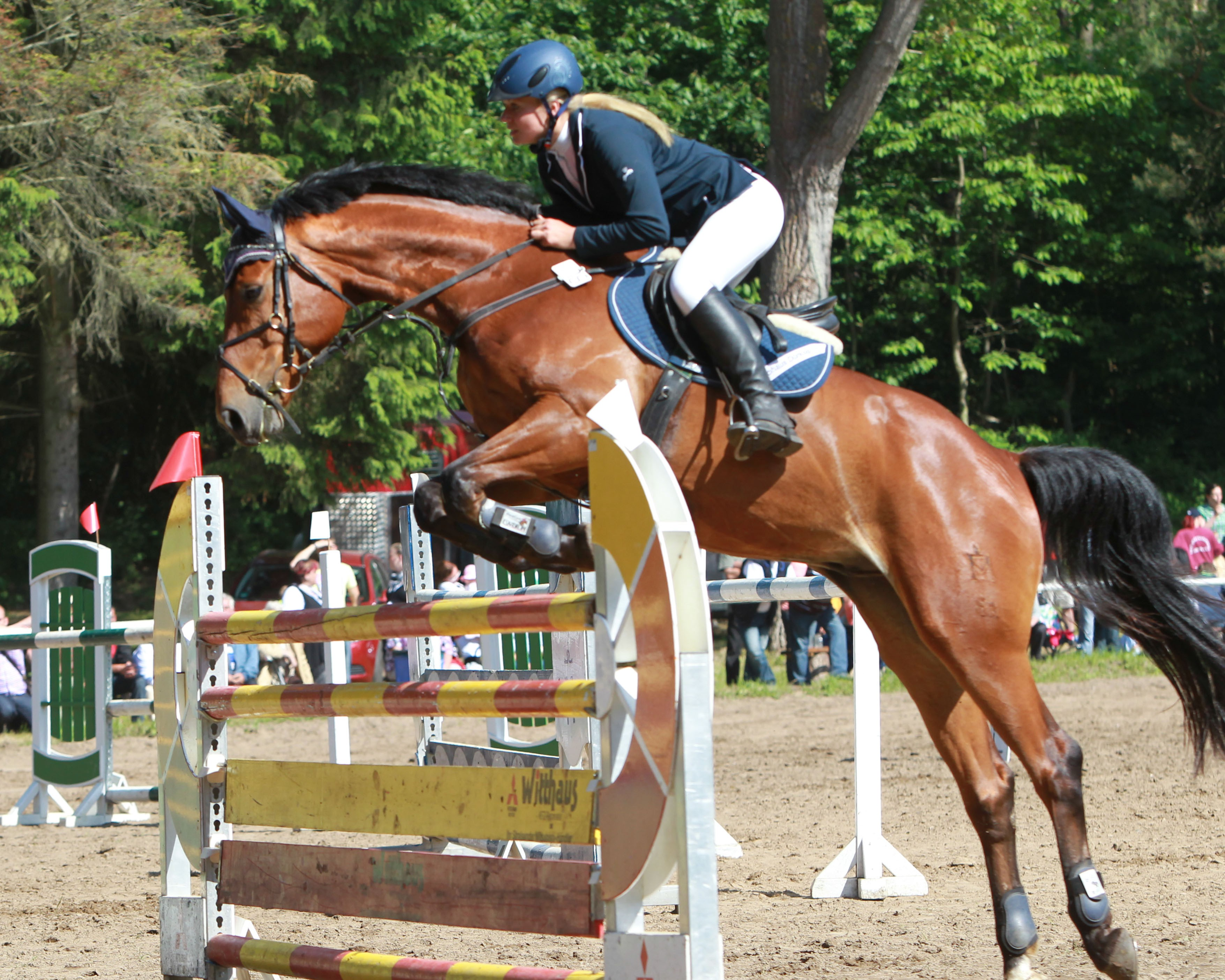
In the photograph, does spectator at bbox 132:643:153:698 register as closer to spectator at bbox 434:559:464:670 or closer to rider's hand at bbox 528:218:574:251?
spectator at bbox 434:559:464:670

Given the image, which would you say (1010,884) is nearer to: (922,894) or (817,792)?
(922,894)

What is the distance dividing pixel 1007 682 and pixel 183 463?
2.37 meters

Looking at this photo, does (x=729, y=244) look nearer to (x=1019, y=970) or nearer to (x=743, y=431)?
(x=743, y=431)

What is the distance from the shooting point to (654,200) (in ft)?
11.4

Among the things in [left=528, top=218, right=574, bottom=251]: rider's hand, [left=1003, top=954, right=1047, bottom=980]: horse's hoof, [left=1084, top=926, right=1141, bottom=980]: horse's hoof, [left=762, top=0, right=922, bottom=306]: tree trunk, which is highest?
[left=762, top=0, right=922, bottom=306]: tree trunk

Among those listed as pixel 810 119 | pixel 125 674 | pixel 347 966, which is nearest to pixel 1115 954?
pixel 347 966

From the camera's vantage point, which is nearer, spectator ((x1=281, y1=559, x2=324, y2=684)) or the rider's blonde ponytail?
the rider's blonde ponytail

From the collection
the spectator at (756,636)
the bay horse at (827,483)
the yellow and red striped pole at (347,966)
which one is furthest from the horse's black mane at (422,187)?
the spectator at (756,636)

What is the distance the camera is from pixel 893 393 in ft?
12.4

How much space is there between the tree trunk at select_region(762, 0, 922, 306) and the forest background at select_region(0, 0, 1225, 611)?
6.25 metres

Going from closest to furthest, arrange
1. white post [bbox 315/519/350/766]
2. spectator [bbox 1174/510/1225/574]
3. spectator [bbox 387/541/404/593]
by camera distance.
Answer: white post [bbox 315/519/350/766], spectator [bbox 1174/510/1225/574], spectator [bbox 387/541/404/593]

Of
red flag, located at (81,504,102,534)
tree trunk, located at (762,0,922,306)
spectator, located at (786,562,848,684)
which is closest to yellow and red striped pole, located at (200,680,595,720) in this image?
red flag, located at (81,504,102,534)

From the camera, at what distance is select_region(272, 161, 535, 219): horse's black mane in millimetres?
3883

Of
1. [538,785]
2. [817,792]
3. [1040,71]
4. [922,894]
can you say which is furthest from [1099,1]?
[538,785]
